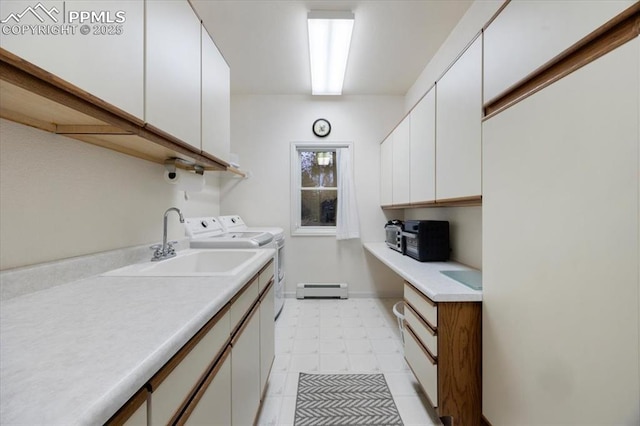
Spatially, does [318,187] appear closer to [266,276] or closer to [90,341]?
[266,276]

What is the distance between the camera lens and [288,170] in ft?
10.9

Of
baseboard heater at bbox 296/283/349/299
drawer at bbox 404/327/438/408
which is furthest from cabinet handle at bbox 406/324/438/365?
baseboard heater at bbox 296/283/349/299

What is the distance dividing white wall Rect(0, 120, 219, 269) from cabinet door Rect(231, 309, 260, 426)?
80 centimetres

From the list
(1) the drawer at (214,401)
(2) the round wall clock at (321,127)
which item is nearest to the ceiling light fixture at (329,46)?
(2) the round wall clock at (321,127)

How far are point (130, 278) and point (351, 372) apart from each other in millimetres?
1607

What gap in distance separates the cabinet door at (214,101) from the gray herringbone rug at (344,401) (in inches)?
67.5

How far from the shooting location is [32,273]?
0.84 meters

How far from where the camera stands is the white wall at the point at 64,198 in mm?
817

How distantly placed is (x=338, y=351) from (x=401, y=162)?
6.17 feet

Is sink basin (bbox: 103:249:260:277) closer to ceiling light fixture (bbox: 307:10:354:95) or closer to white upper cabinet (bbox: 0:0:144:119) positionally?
white upper cabinet (bbox: 0:0:144:119)

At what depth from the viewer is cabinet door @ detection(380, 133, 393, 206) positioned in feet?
9.22

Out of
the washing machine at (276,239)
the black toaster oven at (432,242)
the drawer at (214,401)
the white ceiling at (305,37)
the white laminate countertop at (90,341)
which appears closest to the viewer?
the white laminate countertop at (90,341)

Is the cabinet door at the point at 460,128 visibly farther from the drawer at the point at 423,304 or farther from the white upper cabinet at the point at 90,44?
the white upper cabinet at the point at 90,44

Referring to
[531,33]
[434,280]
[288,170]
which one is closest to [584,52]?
[531,33]
